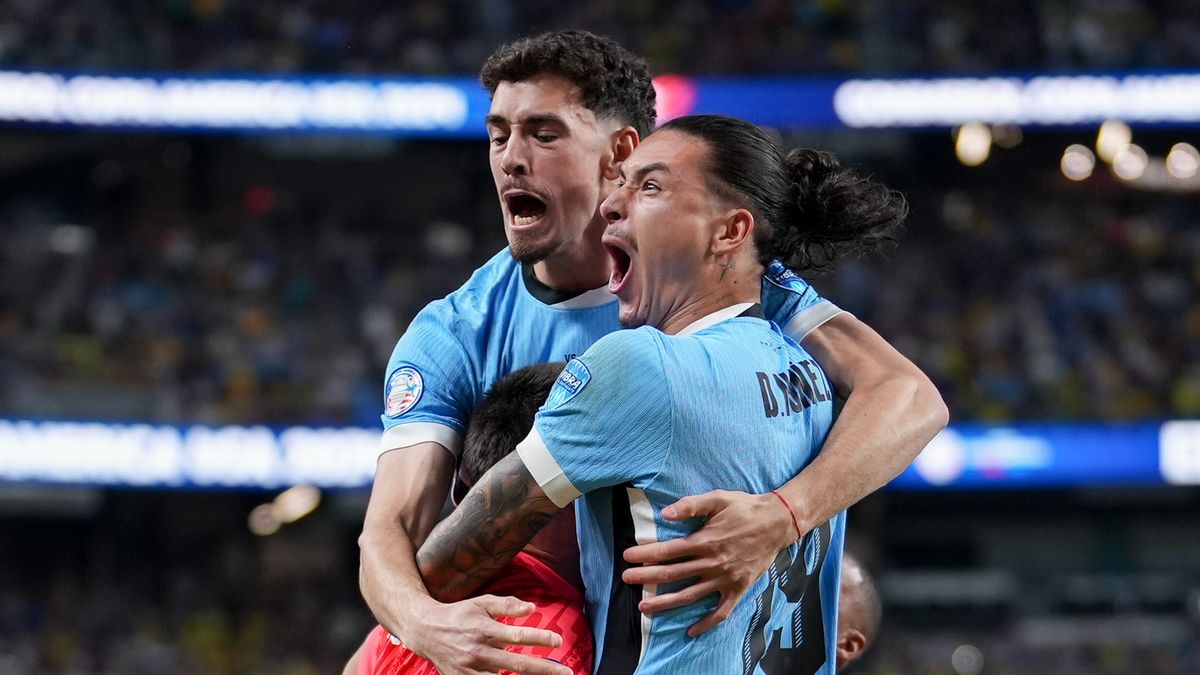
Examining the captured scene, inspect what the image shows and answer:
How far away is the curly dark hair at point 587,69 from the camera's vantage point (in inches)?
137

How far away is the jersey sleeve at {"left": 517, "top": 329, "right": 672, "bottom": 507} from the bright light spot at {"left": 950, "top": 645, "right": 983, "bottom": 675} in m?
13.7

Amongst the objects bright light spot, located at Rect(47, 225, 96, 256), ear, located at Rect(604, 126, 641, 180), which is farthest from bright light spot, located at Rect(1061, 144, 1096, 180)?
ear, located at Rect(604, 126, 641, 180)

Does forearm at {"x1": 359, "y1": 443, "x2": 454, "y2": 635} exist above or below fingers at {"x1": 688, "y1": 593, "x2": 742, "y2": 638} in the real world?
above

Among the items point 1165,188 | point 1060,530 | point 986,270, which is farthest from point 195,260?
point 1165,188

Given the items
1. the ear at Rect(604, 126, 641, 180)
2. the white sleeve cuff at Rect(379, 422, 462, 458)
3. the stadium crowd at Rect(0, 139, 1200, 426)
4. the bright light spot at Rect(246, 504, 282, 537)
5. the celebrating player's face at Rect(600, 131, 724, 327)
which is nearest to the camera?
the celebrating player's face at Rect(600, 131, 724, 327)

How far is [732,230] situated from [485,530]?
79cm

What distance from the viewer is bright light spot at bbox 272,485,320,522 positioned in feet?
57.3

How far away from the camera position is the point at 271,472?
14.5m

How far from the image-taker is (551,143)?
3482 mm

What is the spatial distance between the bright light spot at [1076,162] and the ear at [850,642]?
1598 centimetres

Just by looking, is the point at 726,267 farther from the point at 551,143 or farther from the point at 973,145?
the point at 973,145

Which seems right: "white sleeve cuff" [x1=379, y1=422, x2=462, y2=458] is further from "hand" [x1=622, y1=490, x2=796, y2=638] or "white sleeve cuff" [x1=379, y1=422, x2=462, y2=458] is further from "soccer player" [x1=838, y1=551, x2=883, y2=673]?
"soccer player" [x1=838, y1=551, x2=883, y2=673]

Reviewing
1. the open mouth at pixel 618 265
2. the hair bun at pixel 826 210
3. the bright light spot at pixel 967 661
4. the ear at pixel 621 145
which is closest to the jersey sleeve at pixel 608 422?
the open mouth at pixel 618 265

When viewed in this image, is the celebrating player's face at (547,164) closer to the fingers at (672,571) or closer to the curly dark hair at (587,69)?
the curly dark hair at (587,69)
